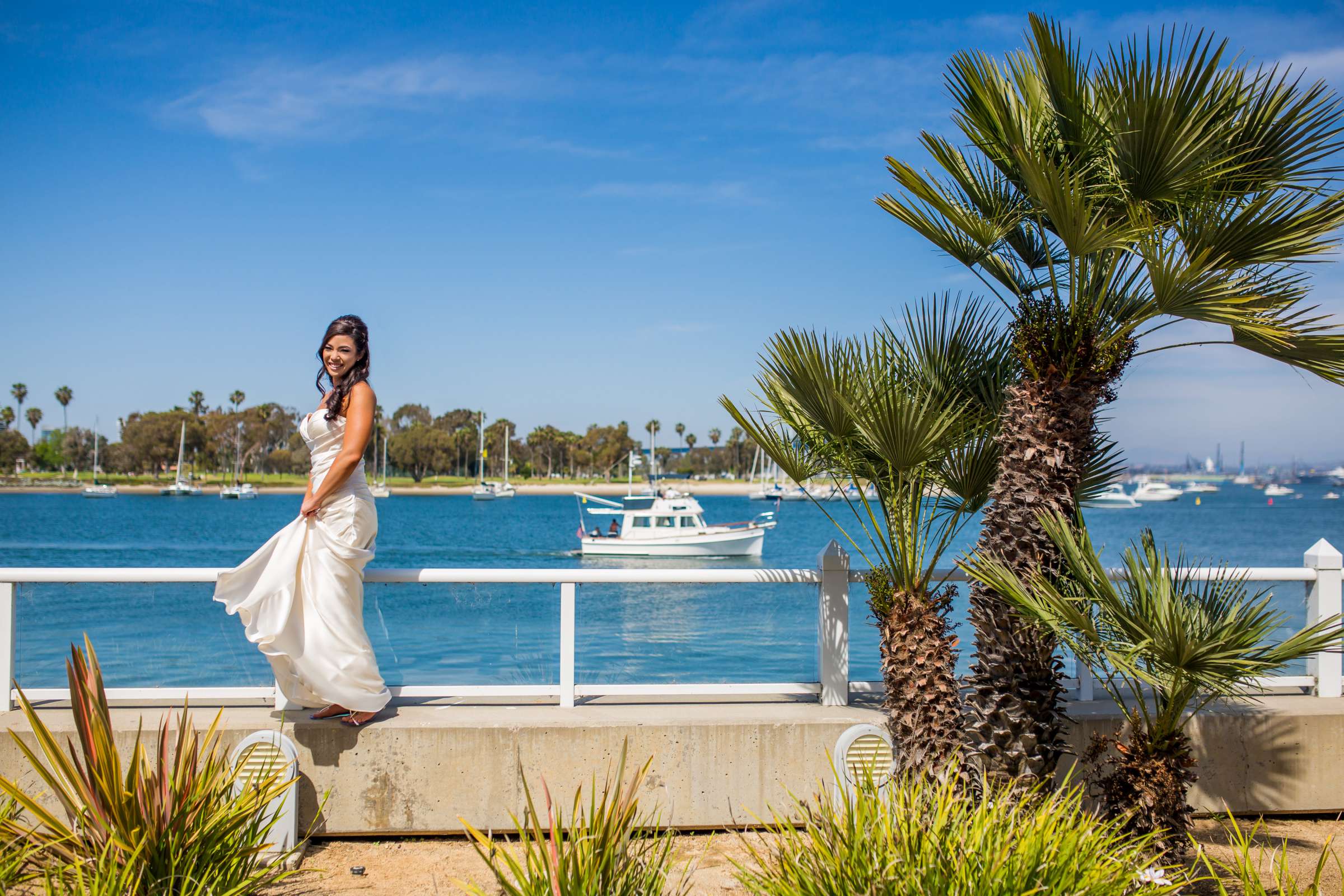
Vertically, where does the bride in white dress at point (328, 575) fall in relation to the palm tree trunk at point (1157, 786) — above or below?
above

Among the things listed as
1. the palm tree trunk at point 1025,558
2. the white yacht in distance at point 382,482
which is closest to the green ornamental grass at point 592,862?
the palm tree trunk at point 1025,558

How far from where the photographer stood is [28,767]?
198 inches

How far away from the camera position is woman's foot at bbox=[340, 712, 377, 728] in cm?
518

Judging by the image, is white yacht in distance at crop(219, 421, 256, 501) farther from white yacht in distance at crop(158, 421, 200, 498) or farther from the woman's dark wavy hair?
the woman's dark wavy hair

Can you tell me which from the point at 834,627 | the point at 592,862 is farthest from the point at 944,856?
the point at 834,627

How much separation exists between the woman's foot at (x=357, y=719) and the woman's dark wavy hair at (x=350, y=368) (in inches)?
62.2

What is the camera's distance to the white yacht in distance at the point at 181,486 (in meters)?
117

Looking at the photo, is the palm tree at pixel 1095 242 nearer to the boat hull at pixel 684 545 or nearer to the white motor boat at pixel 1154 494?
the boat hull at pixel 684 545

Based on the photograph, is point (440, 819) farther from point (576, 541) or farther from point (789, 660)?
point (576, 541)

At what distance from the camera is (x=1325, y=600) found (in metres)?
6.09

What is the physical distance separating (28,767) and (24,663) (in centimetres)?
73

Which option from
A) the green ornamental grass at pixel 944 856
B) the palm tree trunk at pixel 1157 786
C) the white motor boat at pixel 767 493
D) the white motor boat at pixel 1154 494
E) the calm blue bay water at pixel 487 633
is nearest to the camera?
the green ornamental grass at pixel 944 856

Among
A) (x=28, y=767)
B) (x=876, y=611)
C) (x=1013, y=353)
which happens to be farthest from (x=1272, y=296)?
(x=28, y=767)

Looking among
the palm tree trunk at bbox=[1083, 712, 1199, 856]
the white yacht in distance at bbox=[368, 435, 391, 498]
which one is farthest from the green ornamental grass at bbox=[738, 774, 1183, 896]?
the white yacht in distance at bbox=[368, 435, 391, 498]
